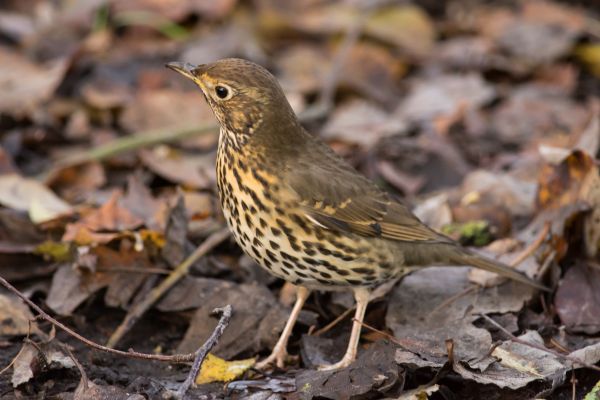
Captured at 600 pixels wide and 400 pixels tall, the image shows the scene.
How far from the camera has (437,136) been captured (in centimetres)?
719

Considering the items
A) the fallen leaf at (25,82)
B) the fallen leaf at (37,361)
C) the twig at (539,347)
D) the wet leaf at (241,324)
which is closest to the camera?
the twig at (539,347)

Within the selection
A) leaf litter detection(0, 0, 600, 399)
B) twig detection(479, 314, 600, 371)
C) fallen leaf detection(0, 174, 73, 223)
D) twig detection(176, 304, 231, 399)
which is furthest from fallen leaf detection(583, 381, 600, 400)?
fallen leaf detection(0, 174, 73, 223)

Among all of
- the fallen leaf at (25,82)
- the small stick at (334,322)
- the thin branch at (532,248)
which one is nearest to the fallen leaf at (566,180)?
the thin branch at (532,248)

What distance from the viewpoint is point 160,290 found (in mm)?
4918

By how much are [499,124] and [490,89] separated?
0.53 metres

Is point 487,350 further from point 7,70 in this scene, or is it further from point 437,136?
point 7,70

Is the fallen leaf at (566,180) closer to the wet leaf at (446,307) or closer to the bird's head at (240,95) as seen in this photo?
the wet leaf at (446,307)

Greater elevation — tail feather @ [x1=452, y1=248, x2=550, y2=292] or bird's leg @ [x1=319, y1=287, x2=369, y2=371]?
tail feather @ [x1=452, y1=248, x2=550, y2=292]

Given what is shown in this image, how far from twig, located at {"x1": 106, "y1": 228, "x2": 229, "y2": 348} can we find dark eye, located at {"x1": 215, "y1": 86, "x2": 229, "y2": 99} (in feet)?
3.33

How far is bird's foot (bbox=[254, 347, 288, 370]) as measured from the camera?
4496 mm

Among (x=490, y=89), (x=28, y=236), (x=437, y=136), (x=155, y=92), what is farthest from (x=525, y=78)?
(x=28, y=236)

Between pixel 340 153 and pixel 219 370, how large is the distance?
111 inches

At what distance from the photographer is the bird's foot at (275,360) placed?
14.8 ft

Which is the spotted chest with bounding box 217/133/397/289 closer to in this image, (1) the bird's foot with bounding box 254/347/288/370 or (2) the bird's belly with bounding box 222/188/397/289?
(2) the bird's belly with bounding box 222/188/397/289
